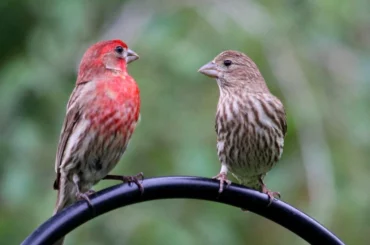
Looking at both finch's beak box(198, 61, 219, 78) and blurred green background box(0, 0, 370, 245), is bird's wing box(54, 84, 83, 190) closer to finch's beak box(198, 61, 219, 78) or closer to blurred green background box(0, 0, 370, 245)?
finch's beak box(198, 61, 219, 78)

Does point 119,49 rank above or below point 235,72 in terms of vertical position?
below

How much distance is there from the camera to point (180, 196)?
13.9 ft

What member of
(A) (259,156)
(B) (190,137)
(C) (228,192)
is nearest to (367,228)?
(B) (190,137)

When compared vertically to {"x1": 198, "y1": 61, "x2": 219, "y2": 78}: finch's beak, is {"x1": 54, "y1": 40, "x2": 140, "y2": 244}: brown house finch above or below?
below

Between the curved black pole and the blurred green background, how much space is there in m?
2.20

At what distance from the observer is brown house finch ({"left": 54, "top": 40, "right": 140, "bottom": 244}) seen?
5.32 meters

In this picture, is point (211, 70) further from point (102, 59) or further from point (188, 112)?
point (188, 112)

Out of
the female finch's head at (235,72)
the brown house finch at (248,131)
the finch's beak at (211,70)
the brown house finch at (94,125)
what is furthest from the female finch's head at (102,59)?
the female finch's head at (235,72)

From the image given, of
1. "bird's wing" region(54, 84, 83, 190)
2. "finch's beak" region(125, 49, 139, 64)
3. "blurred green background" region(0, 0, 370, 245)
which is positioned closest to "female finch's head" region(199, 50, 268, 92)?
"finch's beak" region(125, 49, 139, 64)

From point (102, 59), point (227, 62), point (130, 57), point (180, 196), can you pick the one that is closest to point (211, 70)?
point (227, 62)

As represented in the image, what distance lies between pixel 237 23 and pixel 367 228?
166cm

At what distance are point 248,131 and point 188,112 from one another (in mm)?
1651

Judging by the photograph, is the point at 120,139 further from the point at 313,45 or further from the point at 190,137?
the point at 313,45

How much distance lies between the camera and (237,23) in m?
7.65
